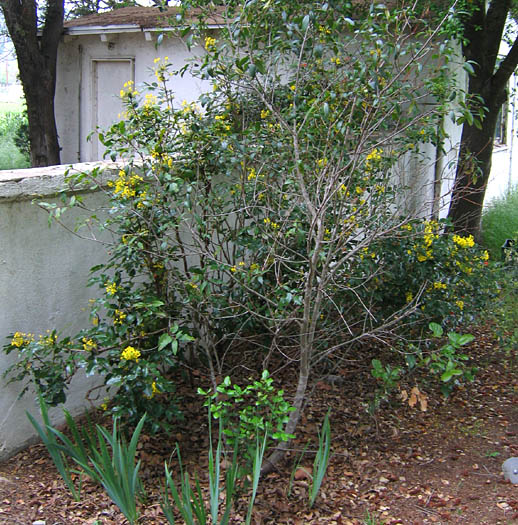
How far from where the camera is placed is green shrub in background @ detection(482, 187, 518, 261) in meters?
8.77

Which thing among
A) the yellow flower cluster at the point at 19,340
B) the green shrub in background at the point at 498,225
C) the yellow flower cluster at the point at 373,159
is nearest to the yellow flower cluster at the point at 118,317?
the yellow flower cluster at the point at 19,340

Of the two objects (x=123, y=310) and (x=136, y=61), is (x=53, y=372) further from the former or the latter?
(x=136, y=61)

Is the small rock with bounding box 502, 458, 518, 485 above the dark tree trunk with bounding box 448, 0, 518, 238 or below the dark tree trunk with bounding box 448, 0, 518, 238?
below

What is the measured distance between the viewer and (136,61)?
9.83m

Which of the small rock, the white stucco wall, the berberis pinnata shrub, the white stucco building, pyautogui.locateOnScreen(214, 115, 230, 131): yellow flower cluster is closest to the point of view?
the berberis pinnata shrub

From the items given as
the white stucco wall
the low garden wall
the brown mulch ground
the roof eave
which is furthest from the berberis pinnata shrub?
the white stucco wall

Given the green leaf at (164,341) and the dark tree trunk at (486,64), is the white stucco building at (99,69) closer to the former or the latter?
the dark tree trunk at (486,64)

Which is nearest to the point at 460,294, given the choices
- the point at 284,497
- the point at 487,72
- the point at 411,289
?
the point at 411,289

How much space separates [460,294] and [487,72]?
4269 mm

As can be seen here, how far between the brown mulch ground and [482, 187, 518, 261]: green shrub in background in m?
4.27

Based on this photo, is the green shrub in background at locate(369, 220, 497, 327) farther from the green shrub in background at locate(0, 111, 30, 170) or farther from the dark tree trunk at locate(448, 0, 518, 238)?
the green shrub in background at locate(0, 111, 30, 170)

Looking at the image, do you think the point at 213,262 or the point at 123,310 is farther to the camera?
the point at 213,262

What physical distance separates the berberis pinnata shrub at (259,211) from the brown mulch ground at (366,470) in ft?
1.33

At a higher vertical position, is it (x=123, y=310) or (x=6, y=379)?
(x=123, y=310)
